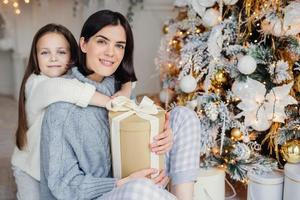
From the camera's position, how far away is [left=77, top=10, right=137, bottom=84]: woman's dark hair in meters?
1.27

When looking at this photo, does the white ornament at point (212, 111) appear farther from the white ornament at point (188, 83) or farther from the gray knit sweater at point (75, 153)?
the gray knit sweater at point (75, 153)

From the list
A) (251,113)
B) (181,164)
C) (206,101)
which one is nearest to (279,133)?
(251,113)

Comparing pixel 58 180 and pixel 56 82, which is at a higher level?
pixel 56 82

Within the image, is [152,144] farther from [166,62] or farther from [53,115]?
[166,62]

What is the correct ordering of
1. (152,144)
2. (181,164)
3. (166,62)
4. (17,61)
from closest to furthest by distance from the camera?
(152,144)
(181,164)
(166,62)
(17,61)

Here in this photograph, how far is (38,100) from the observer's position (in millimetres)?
1325

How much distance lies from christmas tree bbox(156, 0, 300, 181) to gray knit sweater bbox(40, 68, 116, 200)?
65 centimetres

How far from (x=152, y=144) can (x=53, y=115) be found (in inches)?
11.5

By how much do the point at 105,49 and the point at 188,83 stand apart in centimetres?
64

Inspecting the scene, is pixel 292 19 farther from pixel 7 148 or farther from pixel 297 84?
pixel 7 148

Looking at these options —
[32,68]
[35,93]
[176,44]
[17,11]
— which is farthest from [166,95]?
[17,11]

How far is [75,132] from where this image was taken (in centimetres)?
123

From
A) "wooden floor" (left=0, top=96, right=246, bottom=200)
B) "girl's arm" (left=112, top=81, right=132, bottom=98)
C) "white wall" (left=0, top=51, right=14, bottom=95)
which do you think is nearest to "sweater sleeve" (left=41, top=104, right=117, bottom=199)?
"girl's arm" (left=112, top=81, right=132, bottom=98)

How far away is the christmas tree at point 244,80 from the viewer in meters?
1.68
